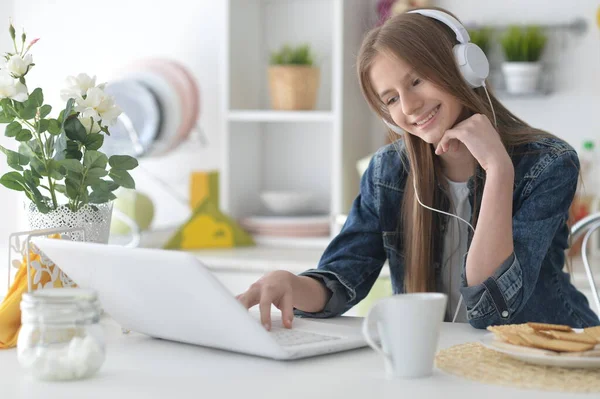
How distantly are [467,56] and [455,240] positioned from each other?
1.12 feet

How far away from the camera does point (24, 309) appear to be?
0.99 metres

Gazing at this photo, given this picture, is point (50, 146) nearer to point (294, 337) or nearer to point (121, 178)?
point (121, 178)

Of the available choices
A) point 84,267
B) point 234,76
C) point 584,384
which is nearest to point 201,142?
point 234,76

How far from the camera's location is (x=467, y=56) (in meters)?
1.52

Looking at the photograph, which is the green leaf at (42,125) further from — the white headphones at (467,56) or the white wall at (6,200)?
the white wall at (6,200)

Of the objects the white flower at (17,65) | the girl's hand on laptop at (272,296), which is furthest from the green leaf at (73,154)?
the girl's hand on laptop at (272,296)

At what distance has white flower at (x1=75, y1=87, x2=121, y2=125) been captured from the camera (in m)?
1.36

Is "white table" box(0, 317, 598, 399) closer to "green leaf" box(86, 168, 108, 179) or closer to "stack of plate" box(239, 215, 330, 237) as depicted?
"green leaf" box(86, 168, 108, 179)

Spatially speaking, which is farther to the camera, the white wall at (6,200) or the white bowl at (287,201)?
the white wall at (6,200)

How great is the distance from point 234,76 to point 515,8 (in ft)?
3.02

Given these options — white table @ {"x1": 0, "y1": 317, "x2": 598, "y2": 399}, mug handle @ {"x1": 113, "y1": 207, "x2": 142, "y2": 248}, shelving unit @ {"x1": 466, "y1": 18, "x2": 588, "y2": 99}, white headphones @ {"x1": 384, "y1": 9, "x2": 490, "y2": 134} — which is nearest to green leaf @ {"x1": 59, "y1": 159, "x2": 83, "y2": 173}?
white table @ {"x1": 0, "y1": 317, "x2": 598, "y2": 399}

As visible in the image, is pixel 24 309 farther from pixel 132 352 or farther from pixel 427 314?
pixel 427 314

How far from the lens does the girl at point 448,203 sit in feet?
4.54

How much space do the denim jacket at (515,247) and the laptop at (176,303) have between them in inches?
10.2
